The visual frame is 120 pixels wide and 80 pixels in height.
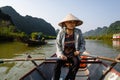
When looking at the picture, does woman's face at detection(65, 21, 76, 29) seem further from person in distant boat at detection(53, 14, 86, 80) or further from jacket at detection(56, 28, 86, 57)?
jacket at detection(56, 28, 86, 57)

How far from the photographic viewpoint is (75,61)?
16.6 feet

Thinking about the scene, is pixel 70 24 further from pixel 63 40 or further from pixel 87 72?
pixel 87 72

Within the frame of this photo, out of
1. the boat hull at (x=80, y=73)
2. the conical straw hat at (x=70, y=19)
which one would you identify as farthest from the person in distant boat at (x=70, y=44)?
the boat hull at (x=80, y=73)

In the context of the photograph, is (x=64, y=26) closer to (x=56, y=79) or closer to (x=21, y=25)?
(x=56, y=79)

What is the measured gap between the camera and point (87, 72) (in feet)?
25.8

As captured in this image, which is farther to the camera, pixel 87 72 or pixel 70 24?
pixel 87 72

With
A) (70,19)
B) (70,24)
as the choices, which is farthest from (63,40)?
(70,19)

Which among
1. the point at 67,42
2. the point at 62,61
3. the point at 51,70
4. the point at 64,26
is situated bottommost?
the point at 51,70

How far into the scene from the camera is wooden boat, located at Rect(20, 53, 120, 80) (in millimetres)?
5652

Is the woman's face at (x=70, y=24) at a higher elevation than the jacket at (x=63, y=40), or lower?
higher

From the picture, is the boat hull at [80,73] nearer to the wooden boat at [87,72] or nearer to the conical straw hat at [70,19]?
the wooden boat at [87,72]

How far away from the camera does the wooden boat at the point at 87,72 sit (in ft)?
18.5

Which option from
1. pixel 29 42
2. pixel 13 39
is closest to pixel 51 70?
pixel 29 42

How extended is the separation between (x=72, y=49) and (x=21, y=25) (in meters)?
169
